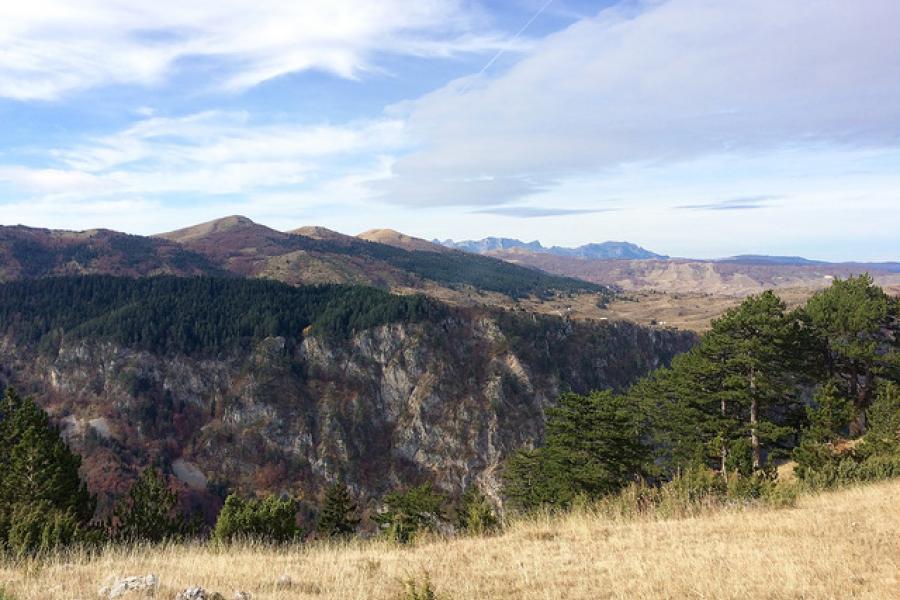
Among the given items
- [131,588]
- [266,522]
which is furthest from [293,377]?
[131,588]

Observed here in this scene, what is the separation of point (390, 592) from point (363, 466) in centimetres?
11033

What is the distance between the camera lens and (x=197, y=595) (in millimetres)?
7551

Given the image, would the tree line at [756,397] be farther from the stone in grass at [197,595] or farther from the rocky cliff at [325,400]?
the rocky cliff at [325,400]

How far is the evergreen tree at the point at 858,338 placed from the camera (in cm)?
3422

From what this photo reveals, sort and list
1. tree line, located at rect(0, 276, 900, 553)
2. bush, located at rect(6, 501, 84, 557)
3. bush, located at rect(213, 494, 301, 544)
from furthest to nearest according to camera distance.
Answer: tree line, located at rect(0, 276, 900, 553)
bush, located at rect(213, 494, 301, 544)
bush, located at rect(6, 501, 84, 557)

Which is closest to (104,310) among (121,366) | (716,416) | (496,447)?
(121,366)

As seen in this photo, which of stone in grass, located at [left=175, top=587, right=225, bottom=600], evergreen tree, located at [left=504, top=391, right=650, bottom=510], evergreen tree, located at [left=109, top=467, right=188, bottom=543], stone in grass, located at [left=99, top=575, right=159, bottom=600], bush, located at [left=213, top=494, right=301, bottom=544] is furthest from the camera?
evergreen tree, located at [left=504, top=391, right=650, bottom=510]

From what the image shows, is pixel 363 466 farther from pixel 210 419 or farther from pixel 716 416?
pixel 716 416

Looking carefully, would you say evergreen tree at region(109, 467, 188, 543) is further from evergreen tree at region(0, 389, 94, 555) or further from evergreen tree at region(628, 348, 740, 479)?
evergreen tree at region(628, 348, 740, 479)

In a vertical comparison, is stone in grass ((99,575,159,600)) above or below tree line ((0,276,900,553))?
above

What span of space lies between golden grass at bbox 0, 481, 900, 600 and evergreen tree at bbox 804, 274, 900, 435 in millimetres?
25874

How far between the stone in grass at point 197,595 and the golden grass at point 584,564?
0.56m

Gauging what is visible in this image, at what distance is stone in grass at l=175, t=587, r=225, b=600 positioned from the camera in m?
7.48

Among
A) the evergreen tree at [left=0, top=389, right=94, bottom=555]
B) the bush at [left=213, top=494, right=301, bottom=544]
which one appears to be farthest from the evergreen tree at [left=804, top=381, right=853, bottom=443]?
the evergreen tree at [left=0, top=389, right=94, bottom=555]
